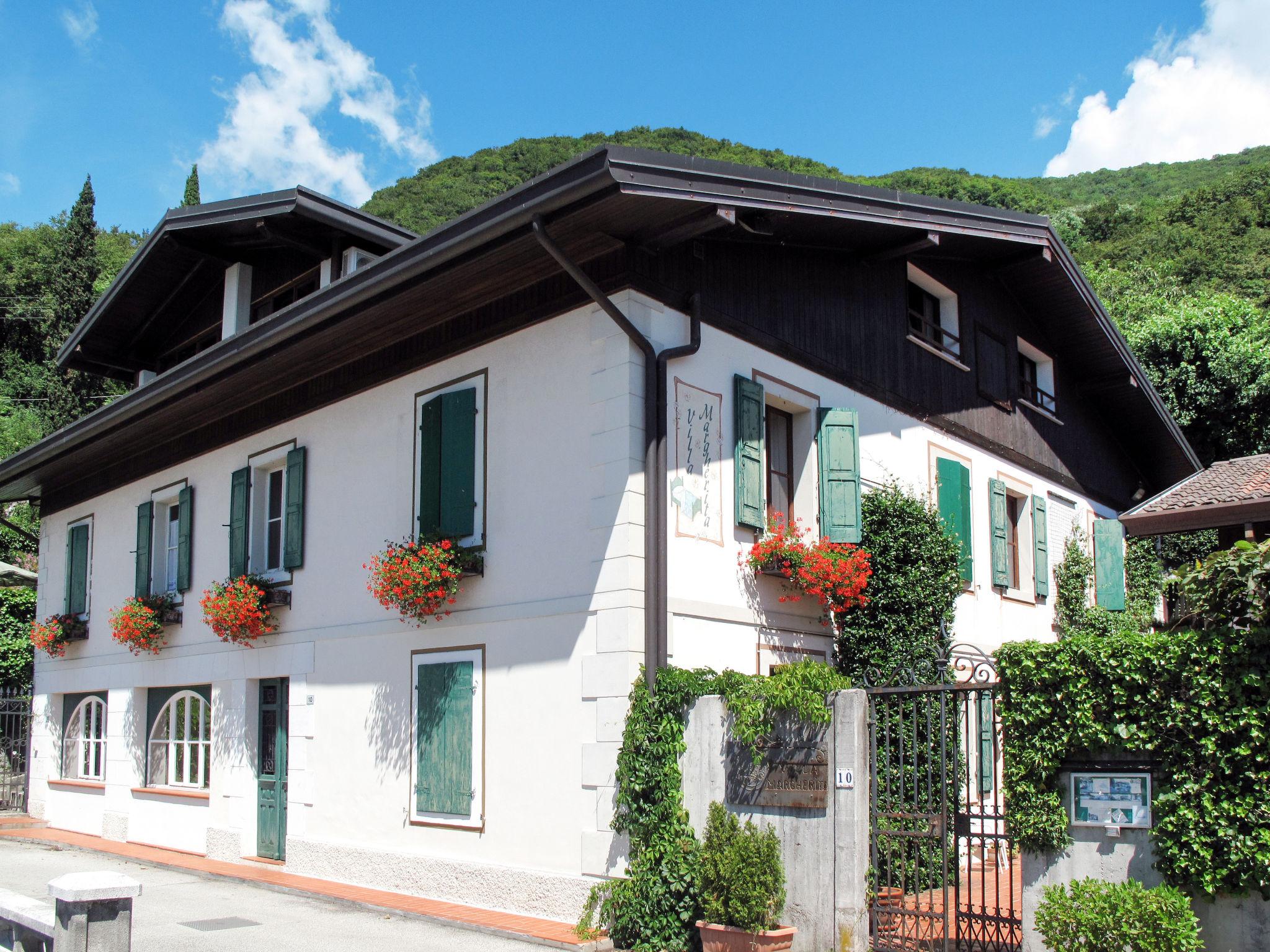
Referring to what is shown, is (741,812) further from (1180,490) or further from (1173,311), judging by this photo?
(1173,311)

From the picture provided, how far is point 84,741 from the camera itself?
675 inches

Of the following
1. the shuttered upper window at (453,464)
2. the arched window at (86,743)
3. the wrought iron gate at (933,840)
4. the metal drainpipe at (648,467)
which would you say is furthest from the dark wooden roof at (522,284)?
the wrought iron gate at (933,840)

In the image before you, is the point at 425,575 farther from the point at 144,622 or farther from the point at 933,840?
the point at 144,622

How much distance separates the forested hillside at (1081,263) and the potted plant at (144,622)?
1205 cm

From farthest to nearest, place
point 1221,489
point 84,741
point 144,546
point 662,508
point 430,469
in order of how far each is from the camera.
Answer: point 84,741
point 144,546
point 1221,489
point 430,469
point 662,508

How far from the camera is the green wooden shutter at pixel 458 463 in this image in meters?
10.4

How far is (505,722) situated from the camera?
32.0 feet

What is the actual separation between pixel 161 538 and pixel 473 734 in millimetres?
7680

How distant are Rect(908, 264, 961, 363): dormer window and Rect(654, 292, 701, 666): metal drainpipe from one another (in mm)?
4470

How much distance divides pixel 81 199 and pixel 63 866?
114 feet

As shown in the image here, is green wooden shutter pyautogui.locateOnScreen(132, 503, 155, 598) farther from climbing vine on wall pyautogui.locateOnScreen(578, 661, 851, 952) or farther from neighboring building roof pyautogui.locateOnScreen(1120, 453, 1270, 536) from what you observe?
neighboring building roof pyautogui.locateOnScreen(1120, 453, 1270, 536)

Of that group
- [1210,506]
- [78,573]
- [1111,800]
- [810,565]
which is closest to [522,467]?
[810,565]

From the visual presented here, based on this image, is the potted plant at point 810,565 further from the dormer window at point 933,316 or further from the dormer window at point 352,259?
the dormer window at point 352,259

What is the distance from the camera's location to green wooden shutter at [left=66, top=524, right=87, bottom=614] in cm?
1734
